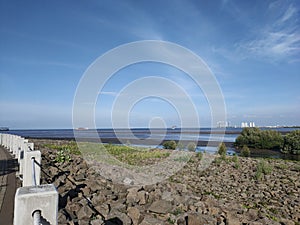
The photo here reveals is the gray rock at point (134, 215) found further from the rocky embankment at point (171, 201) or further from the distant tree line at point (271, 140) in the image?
the distant tree line at point (271, 140)

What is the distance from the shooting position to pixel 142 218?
5301 mm

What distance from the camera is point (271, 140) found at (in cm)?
3575

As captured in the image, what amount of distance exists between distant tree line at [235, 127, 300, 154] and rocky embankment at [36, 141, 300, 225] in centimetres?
2152

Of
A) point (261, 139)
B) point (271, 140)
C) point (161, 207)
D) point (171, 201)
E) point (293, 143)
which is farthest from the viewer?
point (261, 139)

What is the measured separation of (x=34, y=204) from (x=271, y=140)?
124 ft

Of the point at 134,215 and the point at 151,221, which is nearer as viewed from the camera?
the point at 151,221

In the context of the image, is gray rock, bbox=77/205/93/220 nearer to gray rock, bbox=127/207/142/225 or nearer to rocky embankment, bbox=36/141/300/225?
rocky embankment, bbox=36/141/300/225

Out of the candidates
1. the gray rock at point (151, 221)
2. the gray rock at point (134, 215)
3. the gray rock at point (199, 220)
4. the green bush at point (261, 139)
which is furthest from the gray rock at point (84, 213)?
the green bush at point (261, 139)

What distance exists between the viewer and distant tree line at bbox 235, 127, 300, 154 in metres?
30.3

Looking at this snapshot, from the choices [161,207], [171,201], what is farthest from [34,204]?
[171,201]

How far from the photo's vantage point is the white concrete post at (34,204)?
1.99m

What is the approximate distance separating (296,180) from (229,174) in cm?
287

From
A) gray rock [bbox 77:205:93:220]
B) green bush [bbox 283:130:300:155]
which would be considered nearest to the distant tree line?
green bush [bbox 283:130:300:155]

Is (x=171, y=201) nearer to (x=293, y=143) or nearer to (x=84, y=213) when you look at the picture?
(x=84, y=213)
